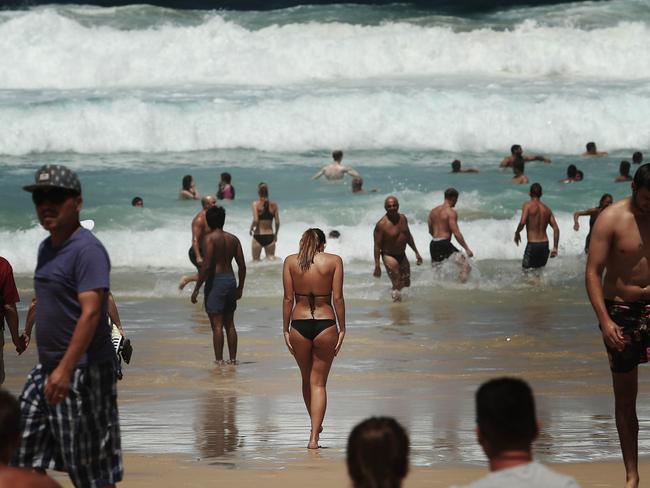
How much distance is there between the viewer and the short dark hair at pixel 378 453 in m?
3.76

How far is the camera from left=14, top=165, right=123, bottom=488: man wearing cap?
17.2ft

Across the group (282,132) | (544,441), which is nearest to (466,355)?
(544,441)

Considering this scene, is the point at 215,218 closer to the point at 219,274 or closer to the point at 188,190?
the point at 219,274

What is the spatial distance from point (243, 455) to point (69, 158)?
25.2 meters

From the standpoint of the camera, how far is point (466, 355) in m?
13.2

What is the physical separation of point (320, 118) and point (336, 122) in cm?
40

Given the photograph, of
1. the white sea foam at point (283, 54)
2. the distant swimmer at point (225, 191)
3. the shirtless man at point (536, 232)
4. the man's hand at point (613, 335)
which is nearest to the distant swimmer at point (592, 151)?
the white sea foam at point (283, 54)

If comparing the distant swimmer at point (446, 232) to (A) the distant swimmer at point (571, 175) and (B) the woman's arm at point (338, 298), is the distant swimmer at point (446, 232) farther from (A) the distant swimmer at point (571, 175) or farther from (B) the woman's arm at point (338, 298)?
(A) the distant swimmer at point (571, 175)

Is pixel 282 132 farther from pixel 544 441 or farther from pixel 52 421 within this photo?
pixel 52 421

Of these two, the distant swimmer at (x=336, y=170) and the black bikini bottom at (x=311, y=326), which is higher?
the distant swimmer at (x=336, y=170)

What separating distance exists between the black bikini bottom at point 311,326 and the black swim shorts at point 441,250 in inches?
404

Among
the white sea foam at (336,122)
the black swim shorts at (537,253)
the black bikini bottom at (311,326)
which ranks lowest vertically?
the black swim shorts at (537,253)

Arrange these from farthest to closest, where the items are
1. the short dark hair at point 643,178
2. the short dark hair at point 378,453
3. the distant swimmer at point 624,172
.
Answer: the distant swimmer at point 624,172, the short dark hair at point 643,178, the short dark hair at point 378,453

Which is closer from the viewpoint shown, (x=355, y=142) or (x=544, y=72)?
(x=355, y=142)
